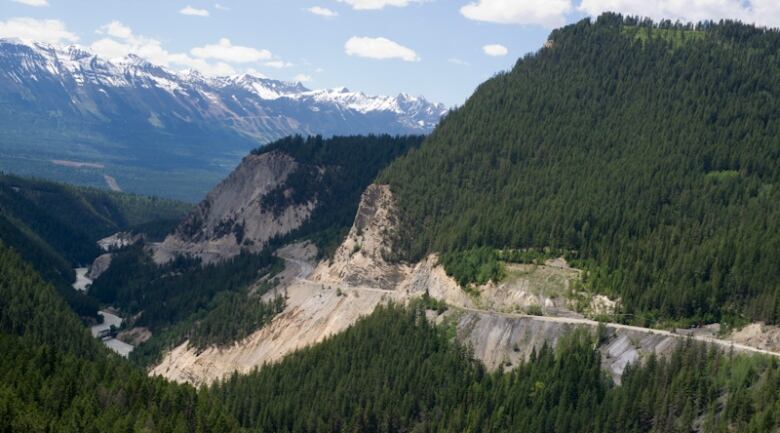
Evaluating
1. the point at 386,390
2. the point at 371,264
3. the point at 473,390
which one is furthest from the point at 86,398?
the point at 371,264

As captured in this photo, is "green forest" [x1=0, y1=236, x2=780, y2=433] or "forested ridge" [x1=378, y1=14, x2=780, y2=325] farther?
"forested ridge" [x1=378, y1=14, x2=780, y2=325]

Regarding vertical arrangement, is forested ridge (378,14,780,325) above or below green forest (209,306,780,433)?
above

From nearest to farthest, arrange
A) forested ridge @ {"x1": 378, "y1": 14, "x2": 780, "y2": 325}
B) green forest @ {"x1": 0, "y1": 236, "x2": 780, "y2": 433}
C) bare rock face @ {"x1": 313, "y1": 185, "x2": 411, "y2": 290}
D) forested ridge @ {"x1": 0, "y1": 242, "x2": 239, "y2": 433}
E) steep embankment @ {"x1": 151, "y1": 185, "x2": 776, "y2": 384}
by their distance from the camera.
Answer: forested ridge @ {"x1": 0, "y1": 242, "x2": 239, "y2": 433} → green forest @ {"x1": 0, "y1": 236, "x2": 780, "y2": 433} → steep embankment @ {"x1": 151, "y1": 185, "x2": 776, "y2": 384} → forested ridge @ {"x1": 378, "y1": 14, "x2": 780, "y2": 325} → bare rock face @ {"x1": 313, "y1": 185, "x2": 411, "y2": 290}

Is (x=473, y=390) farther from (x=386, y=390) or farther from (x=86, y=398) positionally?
(x=86, y=398)

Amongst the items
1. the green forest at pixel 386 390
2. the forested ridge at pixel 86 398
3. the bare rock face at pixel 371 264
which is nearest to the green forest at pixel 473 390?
the green forest at pixel 386 390

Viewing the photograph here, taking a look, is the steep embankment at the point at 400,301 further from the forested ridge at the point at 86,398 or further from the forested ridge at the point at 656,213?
the forested ridge at the point at 86,398

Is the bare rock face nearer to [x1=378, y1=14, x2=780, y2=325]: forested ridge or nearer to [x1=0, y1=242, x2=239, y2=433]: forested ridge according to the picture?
[x1=378, y1=14, x2=780, y2=325]: forested ridge

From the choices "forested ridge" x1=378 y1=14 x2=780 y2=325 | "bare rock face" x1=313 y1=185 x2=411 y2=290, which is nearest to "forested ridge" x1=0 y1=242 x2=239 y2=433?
"bare rock face" x1=313 y1=185 x2=411 y2=290

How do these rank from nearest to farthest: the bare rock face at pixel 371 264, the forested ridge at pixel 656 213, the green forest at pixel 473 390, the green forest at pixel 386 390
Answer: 1. the green forest at pixel 386 390
2. the green forest at pixel 473 390
3. the forested ridge at pixel 656 213
4. the bare rock face at pixel 371 264

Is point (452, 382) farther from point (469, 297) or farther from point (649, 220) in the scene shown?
point (649, 220)

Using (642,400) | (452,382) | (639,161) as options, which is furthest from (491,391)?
(639,161)

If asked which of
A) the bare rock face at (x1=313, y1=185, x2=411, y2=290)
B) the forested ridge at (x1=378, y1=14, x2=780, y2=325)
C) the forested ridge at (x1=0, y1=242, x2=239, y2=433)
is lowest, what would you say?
the forested ridge at (x1=0, y1=242, x2=239, y2=433)
